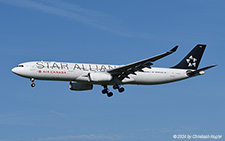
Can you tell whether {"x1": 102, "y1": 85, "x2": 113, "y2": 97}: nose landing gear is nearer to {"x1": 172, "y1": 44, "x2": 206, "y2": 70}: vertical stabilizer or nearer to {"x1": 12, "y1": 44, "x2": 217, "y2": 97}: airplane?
{"x1": 12, "y1": 44, "x2": 217, "y2": 97}: airplane

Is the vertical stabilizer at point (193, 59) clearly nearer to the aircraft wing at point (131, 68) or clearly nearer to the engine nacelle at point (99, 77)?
the aircraft wing at point (131, 68)

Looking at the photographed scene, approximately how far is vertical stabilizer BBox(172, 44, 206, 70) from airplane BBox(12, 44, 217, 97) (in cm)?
168

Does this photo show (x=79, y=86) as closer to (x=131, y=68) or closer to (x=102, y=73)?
(x=102, y=73)

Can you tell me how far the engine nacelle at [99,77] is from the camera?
5022 centimetres

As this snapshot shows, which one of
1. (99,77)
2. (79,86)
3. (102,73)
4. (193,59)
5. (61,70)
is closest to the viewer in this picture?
(61,70)

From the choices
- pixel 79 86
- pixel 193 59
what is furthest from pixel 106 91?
pixel 193 59

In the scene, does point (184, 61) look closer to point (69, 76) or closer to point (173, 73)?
point (173, 73)

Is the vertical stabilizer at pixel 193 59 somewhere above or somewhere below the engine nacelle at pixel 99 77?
above

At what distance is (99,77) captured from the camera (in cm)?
5059

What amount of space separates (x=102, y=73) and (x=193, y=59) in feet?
52.1

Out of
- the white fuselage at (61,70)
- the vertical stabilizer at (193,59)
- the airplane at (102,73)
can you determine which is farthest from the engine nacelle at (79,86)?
the vertical stabilizer at (193,59)

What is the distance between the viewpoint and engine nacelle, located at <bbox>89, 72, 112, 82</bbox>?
165ft

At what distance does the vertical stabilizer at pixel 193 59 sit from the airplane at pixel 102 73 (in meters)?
1.68

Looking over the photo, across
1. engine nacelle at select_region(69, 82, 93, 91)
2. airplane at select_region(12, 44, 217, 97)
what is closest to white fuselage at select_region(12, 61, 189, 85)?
airplane at select_region(12, 44, 217, 97)
